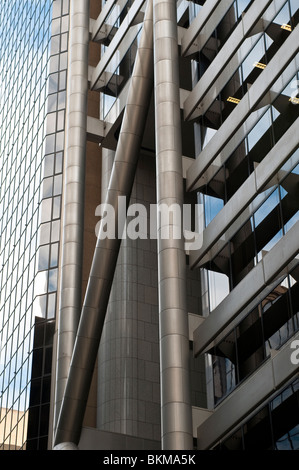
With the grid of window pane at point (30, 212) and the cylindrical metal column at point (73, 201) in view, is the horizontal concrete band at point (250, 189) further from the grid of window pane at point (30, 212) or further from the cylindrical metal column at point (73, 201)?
the grid of window pane at point (30, 212)

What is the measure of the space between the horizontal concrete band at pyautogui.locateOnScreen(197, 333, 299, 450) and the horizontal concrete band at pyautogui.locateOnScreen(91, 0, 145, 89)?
25077mm

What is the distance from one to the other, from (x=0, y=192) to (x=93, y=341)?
35.0 m

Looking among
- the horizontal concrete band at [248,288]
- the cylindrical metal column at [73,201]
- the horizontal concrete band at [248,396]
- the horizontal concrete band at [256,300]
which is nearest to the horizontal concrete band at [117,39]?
the cylindrical metal column at [73,201]

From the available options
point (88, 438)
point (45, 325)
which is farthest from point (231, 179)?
point (45, 325)

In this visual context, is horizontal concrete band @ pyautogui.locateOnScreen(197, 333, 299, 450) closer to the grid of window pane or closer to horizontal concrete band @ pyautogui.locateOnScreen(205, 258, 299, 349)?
horizontal concrete band @ pyautogui.locateOnScreen(205, 258, 299, 349)

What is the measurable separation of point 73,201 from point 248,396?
20.2 metres

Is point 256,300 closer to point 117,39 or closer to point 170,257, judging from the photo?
point 170,257

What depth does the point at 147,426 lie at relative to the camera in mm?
45531

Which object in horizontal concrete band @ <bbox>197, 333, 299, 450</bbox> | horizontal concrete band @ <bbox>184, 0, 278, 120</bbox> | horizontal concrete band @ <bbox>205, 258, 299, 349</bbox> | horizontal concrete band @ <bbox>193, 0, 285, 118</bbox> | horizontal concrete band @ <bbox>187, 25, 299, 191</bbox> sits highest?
horizontal concrete band @ <bbox>184, 0, 278, 120</bbox>

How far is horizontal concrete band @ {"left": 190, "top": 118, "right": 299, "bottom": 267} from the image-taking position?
30953 mm

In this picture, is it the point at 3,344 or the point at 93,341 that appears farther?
the point at 3,344

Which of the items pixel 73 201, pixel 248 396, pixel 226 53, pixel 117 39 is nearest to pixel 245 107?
pixel 226 53

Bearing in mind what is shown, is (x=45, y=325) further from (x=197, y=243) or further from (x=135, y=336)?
(x=197, y=243)

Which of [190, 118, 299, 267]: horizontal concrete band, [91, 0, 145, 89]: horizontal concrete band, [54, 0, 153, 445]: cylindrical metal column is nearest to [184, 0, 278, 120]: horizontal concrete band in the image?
[54, 0, 153, 445]: cylindrical metal column
